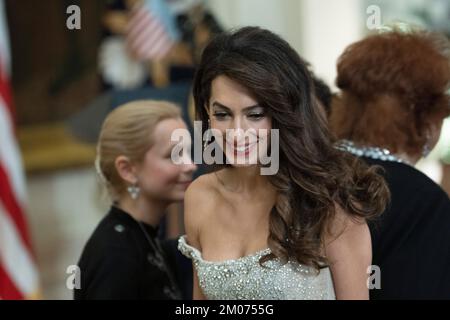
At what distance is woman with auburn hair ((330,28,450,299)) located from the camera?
1.75 meters

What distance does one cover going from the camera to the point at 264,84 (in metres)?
1.46

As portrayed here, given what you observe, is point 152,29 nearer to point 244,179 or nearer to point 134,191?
point 134,191

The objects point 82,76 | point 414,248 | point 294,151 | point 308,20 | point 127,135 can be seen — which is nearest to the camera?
point 294,151

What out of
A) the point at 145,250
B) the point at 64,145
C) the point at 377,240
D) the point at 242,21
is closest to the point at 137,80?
the point at 242,21

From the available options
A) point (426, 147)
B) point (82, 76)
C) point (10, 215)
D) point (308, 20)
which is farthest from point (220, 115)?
point (82, 76)

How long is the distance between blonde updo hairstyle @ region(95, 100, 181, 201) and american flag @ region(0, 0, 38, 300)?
1311 mm

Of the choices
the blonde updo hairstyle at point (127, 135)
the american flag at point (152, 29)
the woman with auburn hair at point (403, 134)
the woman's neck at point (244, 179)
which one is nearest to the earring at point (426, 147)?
the woman with auburn hair at point (403, 134)

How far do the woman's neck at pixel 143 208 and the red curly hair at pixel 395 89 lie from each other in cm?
51

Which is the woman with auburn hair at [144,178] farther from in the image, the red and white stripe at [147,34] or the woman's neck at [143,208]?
the red and white stripe at [147,34]

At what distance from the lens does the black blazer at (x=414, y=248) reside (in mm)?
1746

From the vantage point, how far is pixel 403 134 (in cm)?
192

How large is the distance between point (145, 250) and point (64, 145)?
3.75 metres

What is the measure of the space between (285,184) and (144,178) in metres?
0.60
